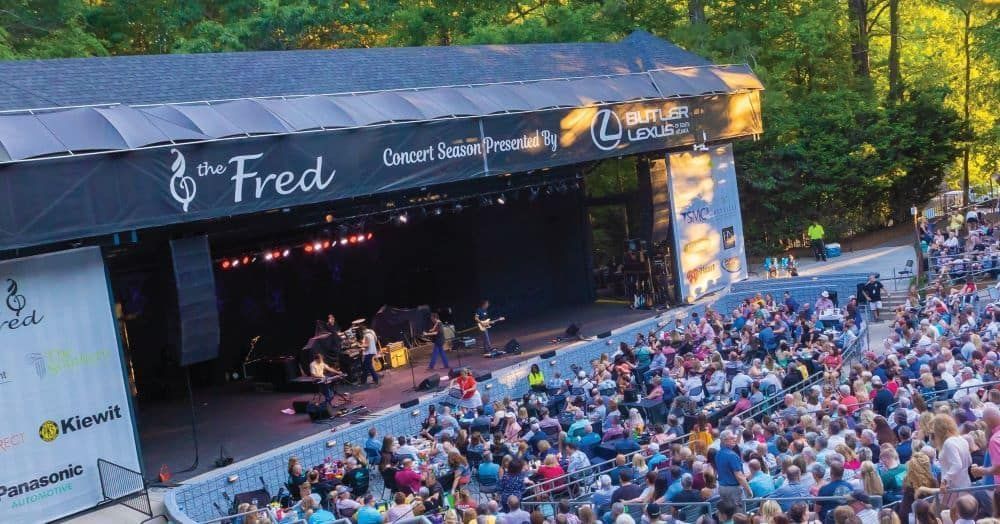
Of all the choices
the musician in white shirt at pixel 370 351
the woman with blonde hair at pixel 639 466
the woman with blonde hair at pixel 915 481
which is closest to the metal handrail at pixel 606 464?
the woman with blonde hair at pixel 639 466

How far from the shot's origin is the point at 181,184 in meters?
15.0

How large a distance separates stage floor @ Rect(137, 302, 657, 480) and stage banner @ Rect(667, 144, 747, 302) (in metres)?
1.80

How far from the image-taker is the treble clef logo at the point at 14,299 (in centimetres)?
1342

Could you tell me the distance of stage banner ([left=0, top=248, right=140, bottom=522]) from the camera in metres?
13.3

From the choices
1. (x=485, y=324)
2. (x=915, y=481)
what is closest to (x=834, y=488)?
(x=915, y=481)

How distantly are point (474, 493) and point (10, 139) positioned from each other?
746cm

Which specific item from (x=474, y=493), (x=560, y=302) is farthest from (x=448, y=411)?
(x=560, y=302)

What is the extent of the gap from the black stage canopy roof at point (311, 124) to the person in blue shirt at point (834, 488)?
986cm

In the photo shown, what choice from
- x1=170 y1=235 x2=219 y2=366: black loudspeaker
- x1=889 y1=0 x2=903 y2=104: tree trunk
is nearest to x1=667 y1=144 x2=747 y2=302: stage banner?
x1=170 y1=235 x2=219 y2=366: black loudspeaker

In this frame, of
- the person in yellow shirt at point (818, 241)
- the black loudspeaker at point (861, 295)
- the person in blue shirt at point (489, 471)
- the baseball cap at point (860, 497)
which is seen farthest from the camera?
the person in yellow shirt at point (818, 241)

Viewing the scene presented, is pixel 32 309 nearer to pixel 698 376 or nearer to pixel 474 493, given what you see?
pixel 474 493

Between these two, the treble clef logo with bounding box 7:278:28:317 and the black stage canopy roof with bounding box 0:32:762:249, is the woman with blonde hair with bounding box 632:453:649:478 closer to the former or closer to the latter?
the black stage canopy roof with bounding box 0:32:762:249

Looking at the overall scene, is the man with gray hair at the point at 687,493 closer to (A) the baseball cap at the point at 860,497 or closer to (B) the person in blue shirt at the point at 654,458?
(B) the person in blue shirt at the point at 654,458

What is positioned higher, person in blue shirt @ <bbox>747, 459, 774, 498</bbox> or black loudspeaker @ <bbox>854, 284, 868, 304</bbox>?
person in blue shirt @ <bbox>747, 459, 774, 498</bbox>
